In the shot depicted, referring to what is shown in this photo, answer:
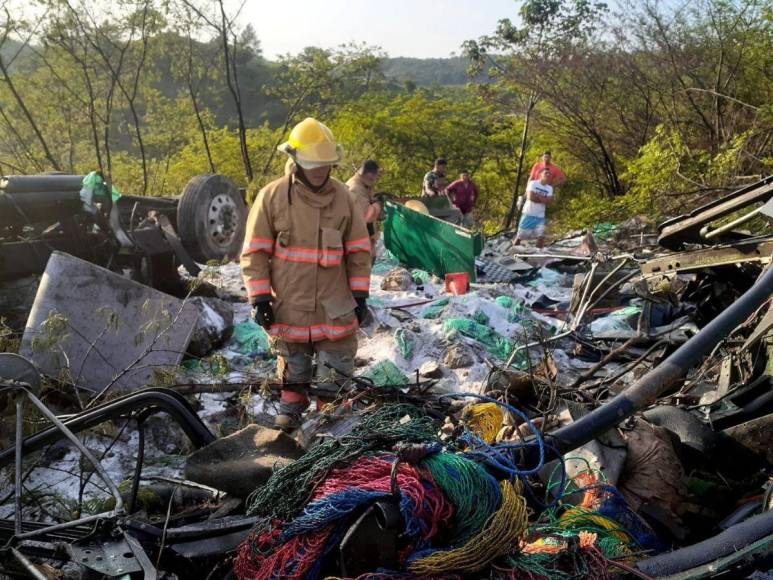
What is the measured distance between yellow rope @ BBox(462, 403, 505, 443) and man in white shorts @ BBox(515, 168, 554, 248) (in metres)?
7.46

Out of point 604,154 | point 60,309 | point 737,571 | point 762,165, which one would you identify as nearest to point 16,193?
point 60,309

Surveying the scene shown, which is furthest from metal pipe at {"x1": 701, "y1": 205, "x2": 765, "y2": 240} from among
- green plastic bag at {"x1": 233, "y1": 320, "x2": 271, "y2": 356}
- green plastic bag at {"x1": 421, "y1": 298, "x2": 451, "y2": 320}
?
green plastic bag at {"x1": 233, "y1": 320, "x2": 271, "y2": 356}

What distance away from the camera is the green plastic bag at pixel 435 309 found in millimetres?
6539

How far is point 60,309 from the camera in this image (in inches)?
160

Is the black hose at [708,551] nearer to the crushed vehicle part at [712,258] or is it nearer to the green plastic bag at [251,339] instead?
the crushed vehicle part at [712,258]

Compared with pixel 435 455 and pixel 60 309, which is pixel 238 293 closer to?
pixel 60 309

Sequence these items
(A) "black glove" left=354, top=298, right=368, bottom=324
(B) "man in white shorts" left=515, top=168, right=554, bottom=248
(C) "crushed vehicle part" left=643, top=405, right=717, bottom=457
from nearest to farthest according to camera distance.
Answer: (C) "crushed vehicle part" left=643, top=405, right=717, bottom=457
(A) "black glove" left=354, top=298, right=368, bottom=324
(B) "man in white shorts" left=515, top=168, right=554, bottom=248

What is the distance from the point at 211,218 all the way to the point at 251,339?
71.7 inches

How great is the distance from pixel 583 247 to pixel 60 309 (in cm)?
707

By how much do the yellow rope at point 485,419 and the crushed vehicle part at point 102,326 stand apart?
1.81m

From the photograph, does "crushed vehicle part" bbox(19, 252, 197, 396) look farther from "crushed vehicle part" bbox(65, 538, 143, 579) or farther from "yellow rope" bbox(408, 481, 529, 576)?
"yellow rope" bbox(408, 481, 529, 576)

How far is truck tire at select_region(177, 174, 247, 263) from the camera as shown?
21.7ft

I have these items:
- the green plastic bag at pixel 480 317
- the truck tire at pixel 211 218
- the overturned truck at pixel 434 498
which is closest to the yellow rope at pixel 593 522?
the overturned truck at pixel 434 498

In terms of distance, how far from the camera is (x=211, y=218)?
6824mm
